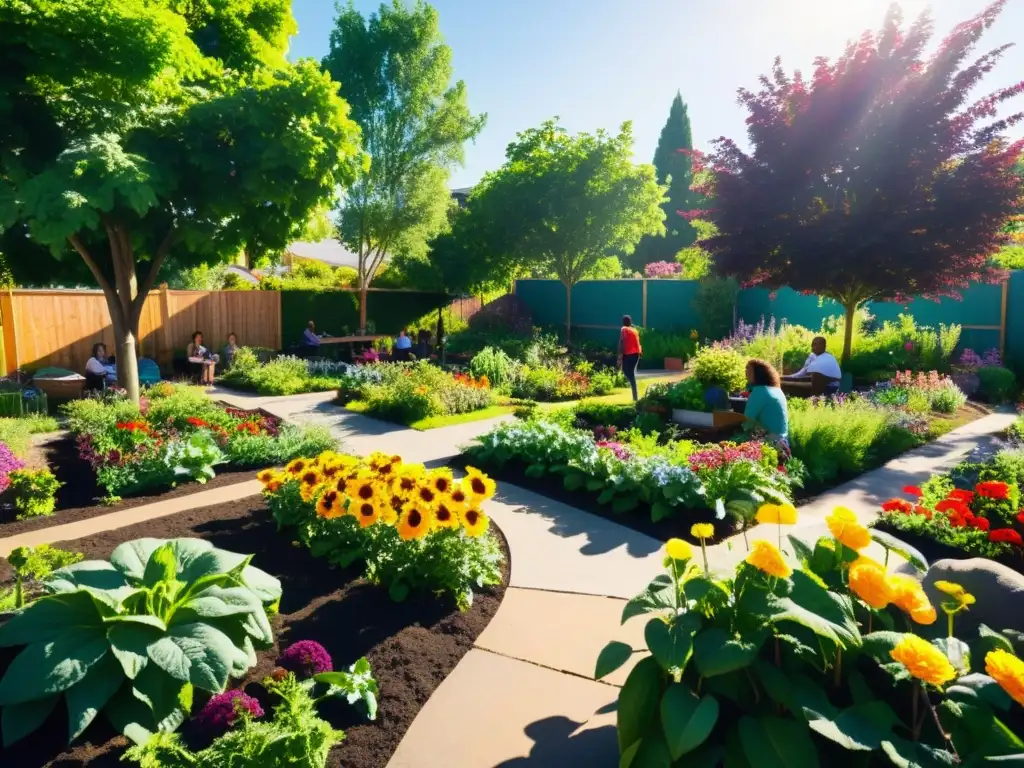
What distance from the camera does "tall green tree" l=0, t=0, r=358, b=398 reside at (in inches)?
280

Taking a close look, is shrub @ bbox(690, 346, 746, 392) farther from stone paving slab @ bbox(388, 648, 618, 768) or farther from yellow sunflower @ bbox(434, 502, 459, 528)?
stone paving slab @ bbox(388, 648, 618, 768)

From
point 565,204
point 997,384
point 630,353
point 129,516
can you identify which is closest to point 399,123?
point 565,204

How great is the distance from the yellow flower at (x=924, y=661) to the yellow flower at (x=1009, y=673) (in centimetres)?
10

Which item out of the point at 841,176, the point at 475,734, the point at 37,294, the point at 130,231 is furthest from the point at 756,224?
the point at 37,294

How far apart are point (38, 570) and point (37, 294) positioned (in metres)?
11.7

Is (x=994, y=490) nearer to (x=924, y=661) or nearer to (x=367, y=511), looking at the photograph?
(x=924, y=661)

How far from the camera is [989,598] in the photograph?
298 cm

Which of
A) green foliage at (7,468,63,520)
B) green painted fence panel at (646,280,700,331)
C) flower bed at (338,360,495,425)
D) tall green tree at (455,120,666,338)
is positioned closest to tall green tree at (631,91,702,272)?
green painted fence panel at (646,280,700,331)

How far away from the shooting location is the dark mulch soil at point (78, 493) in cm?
556

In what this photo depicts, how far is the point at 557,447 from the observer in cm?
675

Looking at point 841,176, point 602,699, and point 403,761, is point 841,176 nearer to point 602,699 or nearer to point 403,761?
point 602,699

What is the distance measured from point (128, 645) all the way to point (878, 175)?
11640mm

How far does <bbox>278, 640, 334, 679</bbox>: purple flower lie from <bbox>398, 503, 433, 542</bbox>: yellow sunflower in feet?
2.92

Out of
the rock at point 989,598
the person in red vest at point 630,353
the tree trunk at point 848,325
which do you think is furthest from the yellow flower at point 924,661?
the tree trunk at point 848,325
